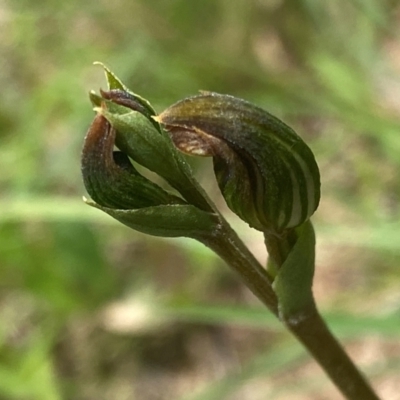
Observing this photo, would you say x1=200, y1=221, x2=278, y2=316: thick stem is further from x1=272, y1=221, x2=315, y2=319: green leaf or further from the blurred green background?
the blurred green background

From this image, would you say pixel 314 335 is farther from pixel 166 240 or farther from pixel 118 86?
A: pixel 166 240

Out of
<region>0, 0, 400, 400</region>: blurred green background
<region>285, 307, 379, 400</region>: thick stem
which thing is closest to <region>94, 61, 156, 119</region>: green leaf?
<region>285, 307, 379, 400</region>: thick stem

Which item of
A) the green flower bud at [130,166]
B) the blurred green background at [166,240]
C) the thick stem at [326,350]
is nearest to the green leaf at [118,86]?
the green flower bud at [130,166]

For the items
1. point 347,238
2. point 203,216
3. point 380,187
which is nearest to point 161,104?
point 380,187

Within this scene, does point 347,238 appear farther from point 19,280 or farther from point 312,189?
point 19,280

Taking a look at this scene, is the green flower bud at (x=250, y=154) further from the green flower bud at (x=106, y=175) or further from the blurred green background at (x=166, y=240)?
the blurred green background at (x=166, y=240)

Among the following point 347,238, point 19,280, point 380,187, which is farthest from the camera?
point 19,280
